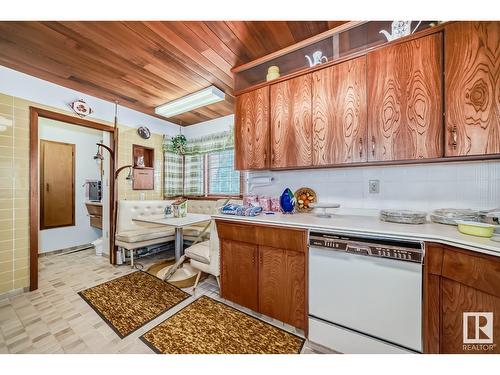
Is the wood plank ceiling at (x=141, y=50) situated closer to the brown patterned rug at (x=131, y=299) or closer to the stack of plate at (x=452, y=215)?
the stack of plate at (x=452, y=215)

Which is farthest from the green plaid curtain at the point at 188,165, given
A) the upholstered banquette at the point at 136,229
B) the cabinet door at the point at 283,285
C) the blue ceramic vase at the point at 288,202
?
the cabinet door at the point at 283,285

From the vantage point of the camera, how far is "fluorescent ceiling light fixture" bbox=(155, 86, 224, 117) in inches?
106

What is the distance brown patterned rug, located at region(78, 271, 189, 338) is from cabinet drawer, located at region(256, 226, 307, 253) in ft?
3.96

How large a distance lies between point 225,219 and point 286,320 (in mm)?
980

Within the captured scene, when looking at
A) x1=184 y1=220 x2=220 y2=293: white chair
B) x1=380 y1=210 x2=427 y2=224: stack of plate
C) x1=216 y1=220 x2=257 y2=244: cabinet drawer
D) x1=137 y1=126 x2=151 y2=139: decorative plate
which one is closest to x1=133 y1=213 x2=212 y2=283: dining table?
x1=184 y1=220 x2=220 y2=293: white chair

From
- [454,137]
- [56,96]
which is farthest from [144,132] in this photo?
[454,137]

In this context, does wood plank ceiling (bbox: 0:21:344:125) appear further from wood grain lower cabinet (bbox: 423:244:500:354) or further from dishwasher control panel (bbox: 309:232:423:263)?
wood grain lower cabinet (bbox: 423:244:500:354)

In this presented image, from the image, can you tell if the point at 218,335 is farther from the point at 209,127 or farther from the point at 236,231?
the point at 209,127

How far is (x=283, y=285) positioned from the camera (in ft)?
5.14

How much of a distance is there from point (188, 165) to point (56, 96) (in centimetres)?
215

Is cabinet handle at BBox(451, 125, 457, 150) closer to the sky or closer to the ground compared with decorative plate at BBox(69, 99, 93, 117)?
closer to the ground

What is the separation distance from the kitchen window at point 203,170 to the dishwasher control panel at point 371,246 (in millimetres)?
2416

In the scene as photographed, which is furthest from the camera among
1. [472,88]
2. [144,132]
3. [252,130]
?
[144,132]
